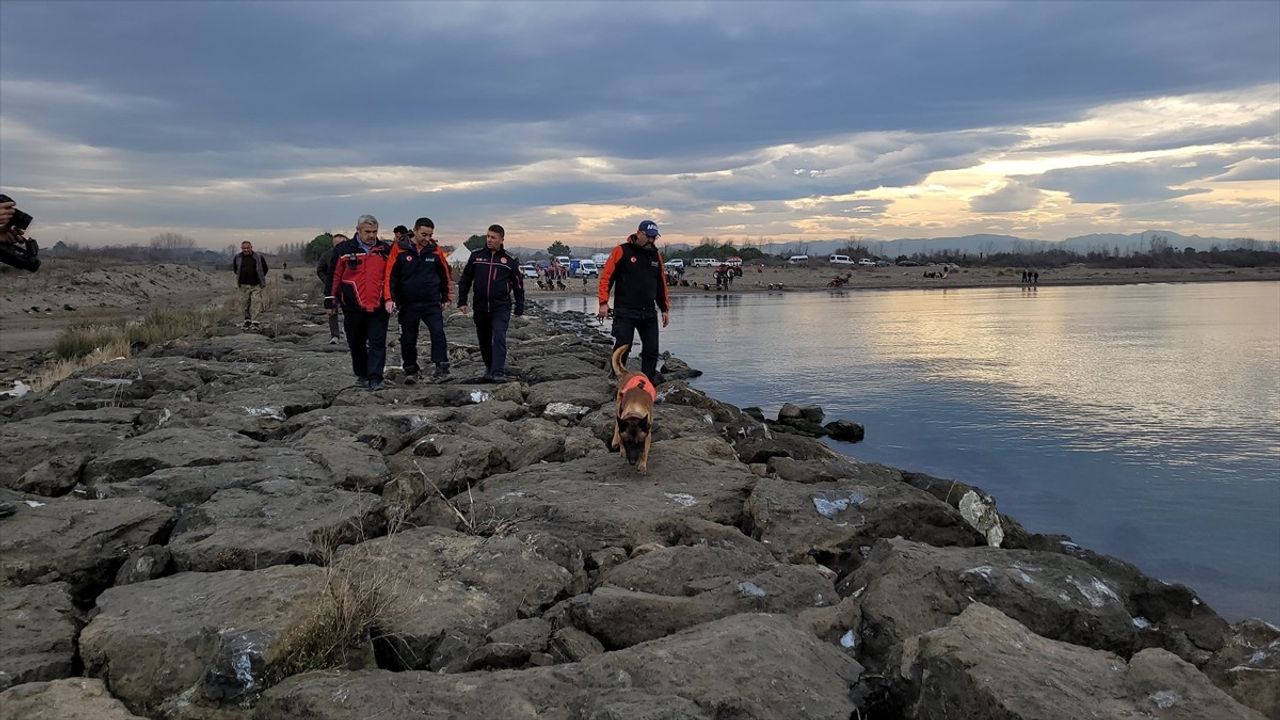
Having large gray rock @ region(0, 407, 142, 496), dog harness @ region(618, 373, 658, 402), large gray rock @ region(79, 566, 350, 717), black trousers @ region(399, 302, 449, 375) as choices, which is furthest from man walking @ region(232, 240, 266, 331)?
large gray rock @ region(79, 566, 350, 717)

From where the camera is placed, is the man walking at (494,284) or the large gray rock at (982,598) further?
the man walking at (494,284)

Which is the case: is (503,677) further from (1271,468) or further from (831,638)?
(1271,468)

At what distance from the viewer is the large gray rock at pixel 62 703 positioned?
2992 mm

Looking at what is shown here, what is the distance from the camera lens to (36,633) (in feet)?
12.3

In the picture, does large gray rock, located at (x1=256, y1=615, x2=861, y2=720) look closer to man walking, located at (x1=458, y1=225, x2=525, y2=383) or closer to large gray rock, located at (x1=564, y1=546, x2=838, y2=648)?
large gray rock, located at (x1=564, y1=546, x2=838, y2=648)

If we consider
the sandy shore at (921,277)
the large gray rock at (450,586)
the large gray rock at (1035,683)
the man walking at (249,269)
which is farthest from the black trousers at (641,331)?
the sandy shore at (921,277)

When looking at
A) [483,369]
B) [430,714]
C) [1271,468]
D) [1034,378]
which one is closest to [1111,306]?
[1034,378]

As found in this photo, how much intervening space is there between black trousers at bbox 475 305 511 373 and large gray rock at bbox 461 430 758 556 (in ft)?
12.9

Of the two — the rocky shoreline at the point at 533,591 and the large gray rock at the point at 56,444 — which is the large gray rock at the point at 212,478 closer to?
the rocky shoreline at the point at 533,591

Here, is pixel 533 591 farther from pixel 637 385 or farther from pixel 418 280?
pixel 418 280

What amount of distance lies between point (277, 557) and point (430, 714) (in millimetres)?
2140

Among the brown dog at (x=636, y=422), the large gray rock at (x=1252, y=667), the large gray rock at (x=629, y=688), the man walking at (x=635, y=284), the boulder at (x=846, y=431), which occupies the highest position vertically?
the man walking at (x=635, y=284)

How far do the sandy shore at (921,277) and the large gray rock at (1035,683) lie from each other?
5402 cm

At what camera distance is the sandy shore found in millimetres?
64750
